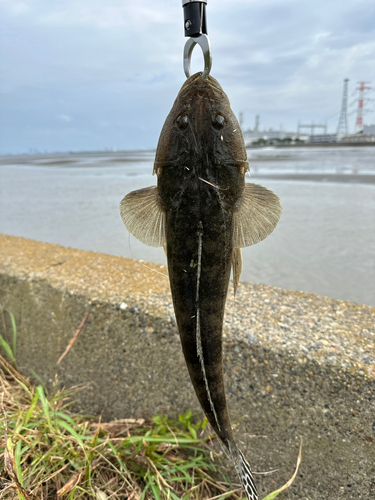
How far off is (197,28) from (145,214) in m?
0.63

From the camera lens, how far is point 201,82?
1.09 meters

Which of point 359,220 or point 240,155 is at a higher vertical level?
point 240,155


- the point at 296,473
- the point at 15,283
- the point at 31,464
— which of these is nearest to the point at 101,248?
the point at 15,283

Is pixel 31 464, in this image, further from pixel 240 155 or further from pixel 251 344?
pixel 240 155

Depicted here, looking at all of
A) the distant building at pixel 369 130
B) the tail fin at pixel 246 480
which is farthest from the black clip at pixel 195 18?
the distant building at pixel 369 130

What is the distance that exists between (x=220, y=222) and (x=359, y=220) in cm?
573

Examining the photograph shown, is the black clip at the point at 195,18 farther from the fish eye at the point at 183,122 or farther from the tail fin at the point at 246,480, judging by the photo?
the tail fin at the point at 246,480

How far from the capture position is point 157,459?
192cm

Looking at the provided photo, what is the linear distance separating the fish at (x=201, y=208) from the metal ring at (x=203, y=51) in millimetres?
39

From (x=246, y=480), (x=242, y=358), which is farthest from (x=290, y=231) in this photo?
(x=246, y=480)

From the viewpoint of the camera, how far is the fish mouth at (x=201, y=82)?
1092 mm

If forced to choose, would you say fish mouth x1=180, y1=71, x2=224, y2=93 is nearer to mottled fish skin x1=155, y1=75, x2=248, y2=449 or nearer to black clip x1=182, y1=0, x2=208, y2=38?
mottled fish skin x1=155, y1=75, x2=248, y2=449

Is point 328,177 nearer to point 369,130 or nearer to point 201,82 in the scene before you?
point 201,82

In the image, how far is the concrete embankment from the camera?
167 centimetres
